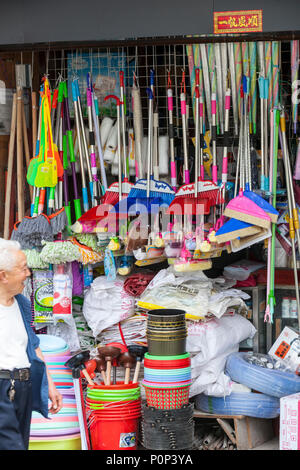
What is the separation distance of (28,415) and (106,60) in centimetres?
315

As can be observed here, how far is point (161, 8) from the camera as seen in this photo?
200 inches

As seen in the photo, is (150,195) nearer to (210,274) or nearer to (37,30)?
(210,274)

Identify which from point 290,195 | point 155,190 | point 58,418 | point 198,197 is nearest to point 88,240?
point 155,190

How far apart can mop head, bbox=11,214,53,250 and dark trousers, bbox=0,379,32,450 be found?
6.21 feet

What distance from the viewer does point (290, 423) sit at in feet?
16.5

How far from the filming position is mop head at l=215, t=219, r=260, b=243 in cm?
530

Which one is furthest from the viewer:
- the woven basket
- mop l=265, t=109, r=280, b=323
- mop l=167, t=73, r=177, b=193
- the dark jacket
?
mop l=167, t=73, r=177, b=193

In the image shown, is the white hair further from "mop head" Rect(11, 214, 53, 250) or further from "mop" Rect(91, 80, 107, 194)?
"mop" Rect(91, 80, 107, 194)

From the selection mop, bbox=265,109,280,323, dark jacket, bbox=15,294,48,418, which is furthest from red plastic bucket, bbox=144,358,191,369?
dark jacket, bbox=15,294,48,418

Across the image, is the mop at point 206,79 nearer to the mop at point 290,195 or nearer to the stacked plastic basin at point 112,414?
the mop at point 290,195

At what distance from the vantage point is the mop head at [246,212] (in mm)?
5305

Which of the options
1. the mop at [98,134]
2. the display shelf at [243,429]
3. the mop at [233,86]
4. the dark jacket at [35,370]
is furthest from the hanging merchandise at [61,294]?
the mop at [233,86]

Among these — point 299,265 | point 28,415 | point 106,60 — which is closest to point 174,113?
point 106,60

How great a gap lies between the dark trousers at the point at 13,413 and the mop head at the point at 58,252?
173cm
